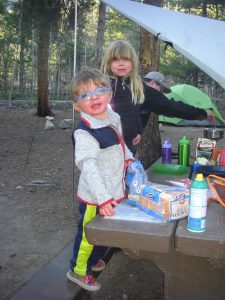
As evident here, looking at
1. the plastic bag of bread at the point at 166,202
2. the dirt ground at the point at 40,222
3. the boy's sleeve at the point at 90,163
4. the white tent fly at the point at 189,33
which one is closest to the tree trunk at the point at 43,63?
the dirt ground at the point at 40,222

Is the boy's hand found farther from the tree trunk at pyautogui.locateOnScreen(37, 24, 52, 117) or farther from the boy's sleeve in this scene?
the tree trunk at pyautogui.locateOnScreen(37, 24, 52, 117)

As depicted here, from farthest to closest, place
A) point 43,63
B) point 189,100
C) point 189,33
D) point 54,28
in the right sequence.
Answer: point 54,28 → point 43,63 → point 189,100 → point 189,33

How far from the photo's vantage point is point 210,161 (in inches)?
117

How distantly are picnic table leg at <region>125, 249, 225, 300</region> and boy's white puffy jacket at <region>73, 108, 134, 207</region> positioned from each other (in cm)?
38

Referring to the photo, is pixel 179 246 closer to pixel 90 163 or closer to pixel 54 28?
pixel 90 163

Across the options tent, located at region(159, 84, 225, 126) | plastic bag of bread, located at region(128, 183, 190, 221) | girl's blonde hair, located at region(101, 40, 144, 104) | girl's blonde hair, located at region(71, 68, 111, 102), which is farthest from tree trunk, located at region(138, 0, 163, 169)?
tent, located at region(159, 84, 225, 126)

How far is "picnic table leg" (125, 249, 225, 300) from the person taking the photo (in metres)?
2.06

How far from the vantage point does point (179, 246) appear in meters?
1.62

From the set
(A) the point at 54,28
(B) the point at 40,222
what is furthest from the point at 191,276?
(A) the point at 54,28

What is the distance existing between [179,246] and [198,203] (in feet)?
0.64

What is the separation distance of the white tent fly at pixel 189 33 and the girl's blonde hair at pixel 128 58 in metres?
0.41

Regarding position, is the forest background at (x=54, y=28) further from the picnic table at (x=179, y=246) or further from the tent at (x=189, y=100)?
the tent at (x=189, y=100)

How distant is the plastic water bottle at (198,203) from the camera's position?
5.32 ft

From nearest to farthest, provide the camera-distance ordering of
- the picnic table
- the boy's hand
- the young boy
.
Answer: the picnic table < the boy's hand < the young boy
